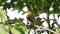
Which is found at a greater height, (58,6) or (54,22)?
(58,6)

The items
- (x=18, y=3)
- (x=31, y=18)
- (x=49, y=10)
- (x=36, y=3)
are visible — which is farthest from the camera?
(x=49, y=10)

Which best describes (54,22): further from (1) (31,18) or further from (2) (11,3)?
(1) (31,18)

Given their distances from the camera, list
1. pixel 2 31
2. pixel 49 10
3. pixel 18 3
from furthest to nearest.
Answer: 1. pixel 49 10
2. pixel 18 3
3. pixel 2 31

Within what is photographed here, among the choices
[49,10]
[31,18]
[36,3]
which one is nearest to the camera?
[31,18]

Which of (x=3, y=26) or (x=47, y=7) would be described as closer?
(x=3, y=26)

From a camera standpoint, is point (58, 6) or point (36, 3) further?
point (58, 6)

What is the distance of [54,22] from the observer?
2.47 meters

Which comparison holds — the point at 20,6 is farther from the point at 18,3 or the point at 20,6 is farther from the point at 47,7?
the point at 47,7

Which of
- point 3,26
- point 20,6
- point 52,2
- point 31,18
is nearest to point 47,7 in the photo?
point 52,2

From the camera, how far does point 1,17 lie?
0.68m

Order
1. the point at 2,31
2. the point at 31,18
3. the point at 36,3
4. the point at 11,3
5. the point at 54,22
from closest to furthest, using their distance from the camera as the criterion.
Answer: the point at 2,31, the point at 31,18, the point at 36,3, the point at 11,3, the point at 54,22

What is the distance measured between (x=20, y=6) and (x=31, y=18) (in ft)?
2.03

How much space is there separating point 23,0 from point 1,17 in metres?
1.03

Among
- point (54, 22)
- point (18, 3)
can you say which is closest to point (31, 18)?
point (18, 3)
